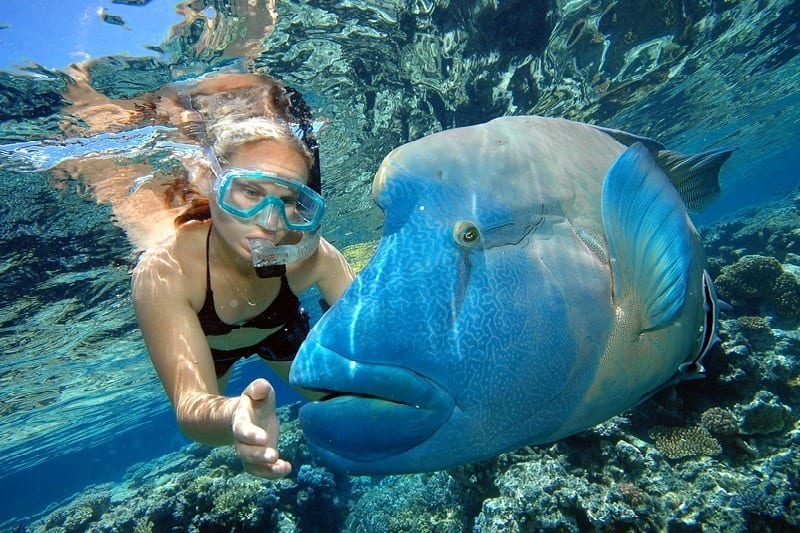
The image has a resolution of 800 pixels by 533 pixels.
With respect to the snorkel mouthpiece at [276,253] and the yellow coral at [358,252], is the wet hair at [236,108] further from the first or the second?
the yellow coral at [358,252]

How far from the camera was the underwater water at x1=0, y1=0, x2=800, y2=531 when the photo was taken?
4645mm

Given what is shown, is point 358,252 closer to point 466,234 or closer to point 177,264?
point 177,264

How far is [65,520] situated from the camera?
11.6 m

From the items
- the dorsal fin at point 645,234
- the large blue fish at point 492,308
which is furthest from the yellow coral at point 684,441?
the dorsal fin at point 645,234

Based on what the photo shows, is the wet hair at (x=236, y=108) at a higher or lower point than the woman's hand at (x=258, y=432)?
higher

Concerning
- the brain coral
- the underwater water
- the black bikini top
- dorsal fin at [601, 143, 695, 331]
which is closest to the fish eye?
dorsal fin at [601, 143, 695, 331]

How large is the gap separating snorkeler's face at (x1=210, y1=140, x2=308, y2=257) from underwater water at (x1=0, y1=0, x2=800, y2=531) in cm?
271

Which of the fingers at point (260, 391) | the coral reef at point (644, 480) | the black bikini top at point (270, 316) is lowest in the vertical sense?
the coral reef at point (644, 480)

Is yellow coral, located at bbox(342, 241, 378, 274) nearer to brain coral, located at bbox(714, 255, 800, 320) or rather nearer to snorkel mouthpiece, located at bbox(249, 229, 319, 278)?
brain coral, located at bbox(714, 255, 800, 320)

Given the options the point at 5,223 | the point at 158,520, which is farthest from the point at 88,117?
the point at 158,520

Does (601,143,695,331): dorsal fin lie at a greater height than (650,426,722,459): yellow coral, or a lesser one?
greater

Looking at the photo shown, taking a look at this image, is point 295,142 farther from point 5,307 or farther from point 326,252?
point 5,307

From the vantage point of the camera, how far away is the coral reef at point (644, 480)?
13.6 ft

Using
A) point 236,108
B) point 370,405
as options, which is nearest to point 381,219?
point 236,108
